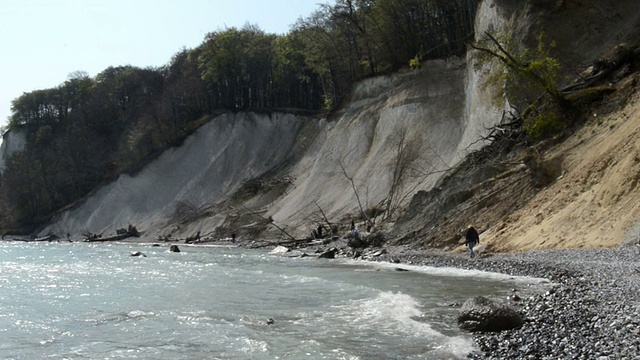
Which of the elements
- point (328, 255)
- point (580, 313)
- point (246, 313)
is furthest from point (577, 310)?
point (328, 255)

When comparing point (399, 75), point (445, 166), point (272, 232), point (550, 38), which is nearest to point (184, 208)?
point (272, 232)

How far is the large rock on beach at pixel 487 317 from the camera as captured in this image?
10.4 metres

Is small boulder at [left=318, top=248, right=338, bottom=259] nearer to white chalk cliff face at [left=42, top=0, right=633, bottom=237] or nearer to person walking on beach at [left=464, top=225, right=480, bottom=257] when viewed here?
white chalk cliff face at [left=42, top=0, right=633, bottom=237]

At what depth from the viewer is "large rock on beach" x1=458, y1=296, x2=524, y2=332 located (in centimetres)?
1040

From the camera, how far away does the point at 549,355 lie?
27.4 feet

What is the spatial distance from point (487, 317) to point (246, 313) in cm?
569

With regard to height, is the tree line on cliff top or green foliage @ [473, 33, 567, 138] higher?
the tree line on cliff top

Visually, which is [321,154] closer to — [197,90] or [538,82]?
[538,82]

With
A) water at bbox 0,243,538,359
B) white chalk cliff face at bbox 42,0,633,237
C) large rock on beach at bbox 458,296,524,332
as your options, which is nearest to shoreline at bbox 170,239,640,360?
large rock on beach at bbox 458,296,524,332

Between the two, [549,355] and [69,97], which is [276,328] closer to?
[549,355]

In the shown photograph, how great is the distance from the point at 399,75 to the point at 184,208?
25934 millimetres

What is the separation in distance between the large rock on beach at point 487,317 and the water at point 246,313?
273mm

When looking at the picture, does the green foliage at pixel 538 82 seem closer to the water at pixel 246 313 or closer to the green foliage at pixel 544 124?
the green foliage at pixel 544 124

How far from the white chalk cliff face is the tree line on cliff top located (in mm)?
2105
